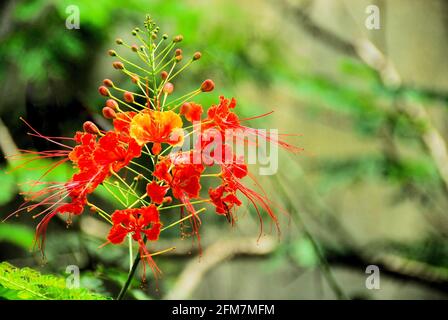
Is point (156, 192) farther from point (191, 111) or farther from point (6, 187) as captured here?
point (6, 187)

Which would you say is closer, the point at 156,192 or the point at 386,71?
the point at 156,192

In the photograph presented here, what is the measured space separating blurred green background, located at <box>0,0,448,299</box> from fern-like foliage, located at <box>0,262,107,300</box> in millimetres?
764

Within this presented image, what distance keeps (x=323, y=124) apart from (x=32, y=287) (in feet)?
5.18

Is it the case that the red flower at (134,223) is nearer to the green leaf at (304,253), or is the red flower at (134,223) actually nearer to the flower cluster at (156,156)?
the flower cluster at (156,156)

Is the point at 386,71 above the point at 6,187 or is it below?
above

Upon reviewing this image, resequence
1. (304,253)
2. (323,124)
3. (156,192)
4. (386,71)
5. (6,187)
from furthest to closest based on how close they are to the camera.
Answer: (323,124) < (386,71) < (304,253) < (6,187) < (156,192)

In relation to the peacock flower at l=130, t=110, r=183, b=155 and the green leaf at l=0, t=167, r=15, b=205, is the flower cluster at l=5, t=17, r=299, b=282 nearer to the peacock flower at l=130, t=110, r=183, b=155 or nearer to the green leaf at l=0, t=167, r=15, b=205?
the peacock flower at l=130, t=110, r=183, b=155

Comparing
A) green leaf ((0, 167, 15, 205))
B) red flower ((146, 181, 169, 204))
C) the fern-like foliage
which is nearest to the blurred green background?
green leaf ((0, 167, 15, 205))

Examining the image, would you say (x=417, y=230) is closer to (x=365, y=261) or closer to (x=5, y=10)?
(x=365, y=261)

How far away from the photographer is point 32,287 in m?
0.63

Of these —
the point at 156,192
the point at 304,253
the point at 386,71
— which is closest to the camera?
the point at 156,192

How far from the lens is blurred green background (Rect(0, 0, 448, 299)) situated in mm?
1549

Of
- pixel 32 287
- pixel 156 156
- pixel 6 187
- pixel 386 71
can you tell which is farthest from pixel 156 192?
pixel 386 71
